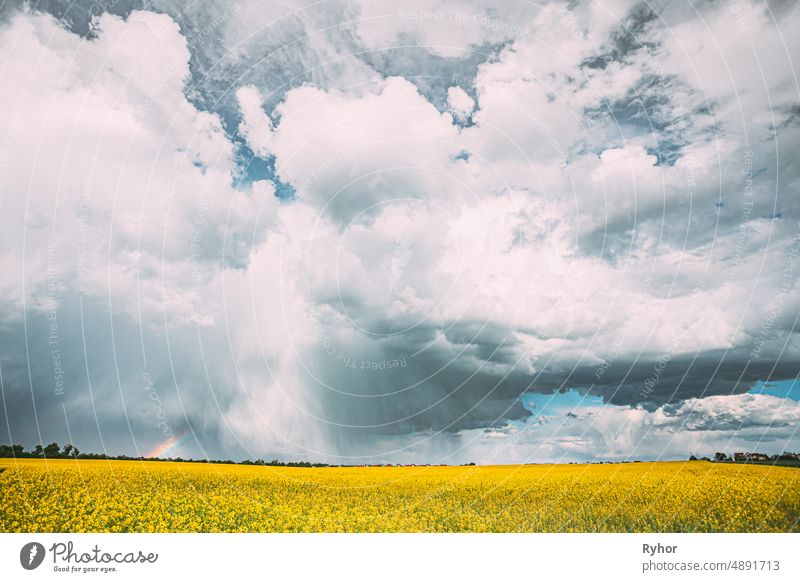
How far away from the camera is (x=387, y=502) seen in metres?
14.1

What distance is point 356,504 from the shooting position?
13.9 meters
